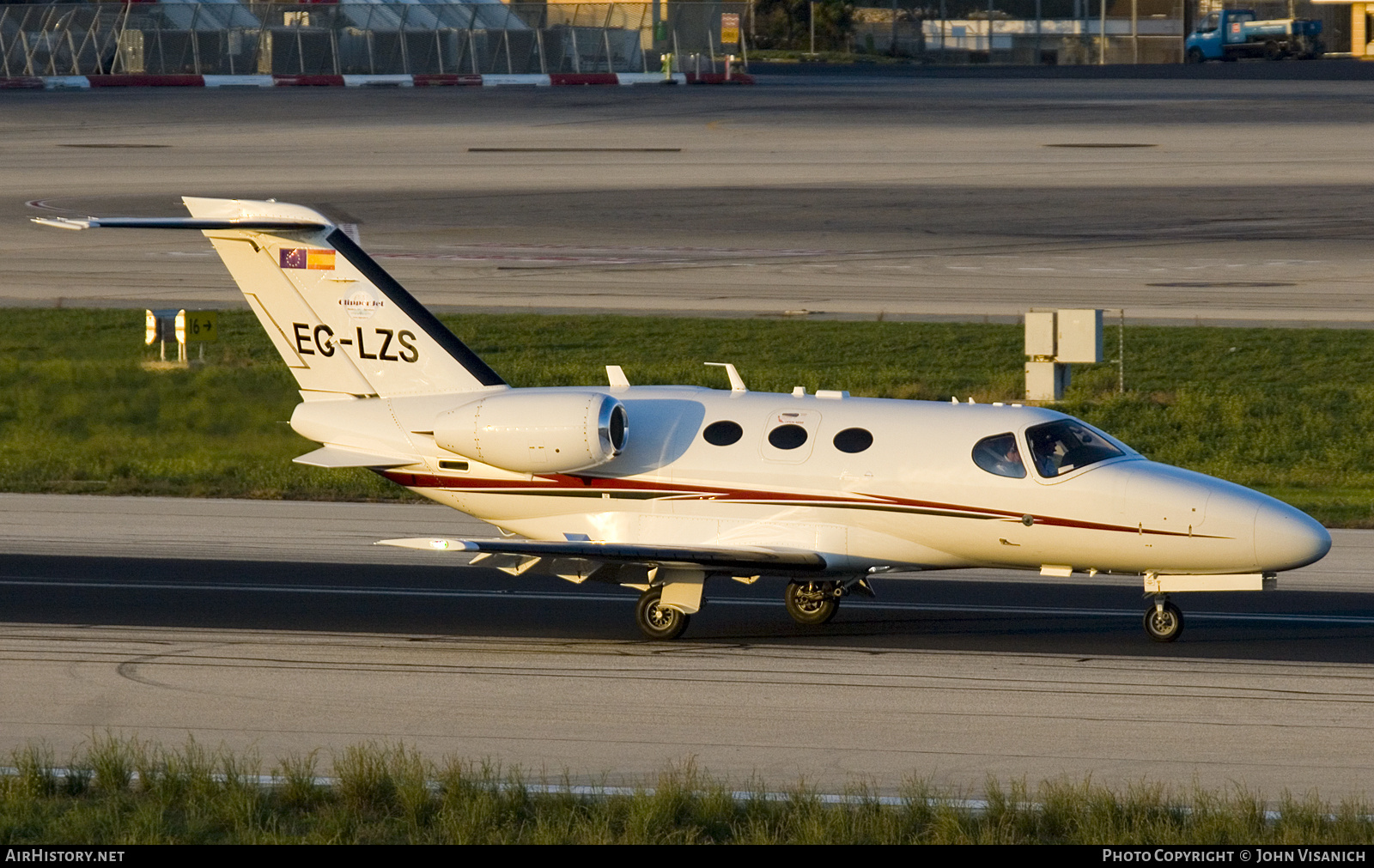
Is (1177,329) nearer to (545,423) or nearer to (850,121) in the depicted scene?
(545,423)

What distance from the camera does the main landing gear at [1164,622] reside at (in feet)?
62.3

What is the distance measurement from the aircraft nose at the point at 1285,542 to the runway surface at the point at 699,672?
1.07 m

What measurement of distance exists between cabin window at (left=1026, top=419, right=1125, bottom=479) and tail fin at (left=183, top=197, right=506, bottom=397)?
623 cm

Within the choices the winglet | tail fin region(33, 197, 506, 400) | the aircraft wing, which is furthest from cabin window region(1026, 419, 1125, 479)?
tail fin region(33, 197, 506, 400)

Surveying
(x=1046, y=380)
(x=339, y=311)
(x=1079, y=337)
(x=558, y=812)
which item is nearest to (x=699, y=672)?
(x=558, y=812)

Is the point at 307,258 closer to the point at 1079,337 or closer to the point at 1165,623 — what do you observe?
the point at 1165,623

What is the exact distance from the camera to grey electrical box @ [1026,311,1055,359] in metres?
31.5

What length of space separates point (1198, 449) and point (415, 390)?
1610 cm

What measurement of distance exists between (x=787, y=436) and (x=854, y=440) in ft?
2.31

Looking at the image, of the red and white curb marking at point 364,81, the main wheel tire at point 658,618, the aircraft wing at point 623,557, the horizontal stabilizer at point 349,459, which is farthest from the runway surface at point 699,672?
the red and white curb marking at point 364,81

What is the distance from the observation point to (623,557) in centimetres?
1838

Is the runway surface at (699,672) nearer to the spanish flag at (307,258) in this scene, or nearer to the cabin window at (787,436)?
the cabin window at (787,436)

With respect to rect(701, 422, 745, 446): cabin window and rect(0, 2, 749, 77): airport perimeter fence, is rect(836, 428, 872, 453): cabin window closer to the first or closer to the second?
rect(701, 422, 745, 446): cabin window

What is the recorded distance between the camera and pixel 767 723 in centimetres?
1574
